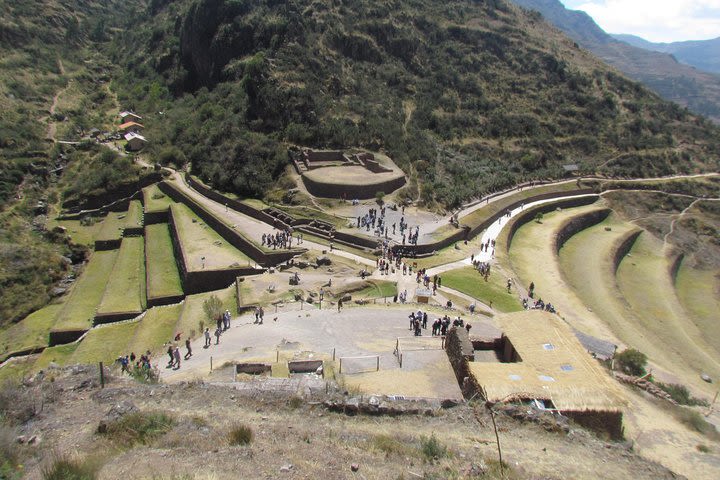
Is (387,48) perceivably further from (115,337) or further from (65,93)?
(115,337)

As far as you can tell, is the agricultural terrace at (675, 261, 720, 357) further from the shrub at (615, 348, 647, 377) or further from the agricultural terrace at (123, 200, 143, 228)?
the agricultural terrace at (123, 200, 143, 228)

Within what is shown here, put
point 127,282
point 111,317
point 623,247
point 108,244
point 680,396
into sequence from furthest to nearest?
point 623,247, point 108,244, point 127,282, point 111,317, point 680,396

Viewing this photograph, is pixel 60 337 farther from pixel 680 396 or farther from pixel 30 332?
pixel 680 396

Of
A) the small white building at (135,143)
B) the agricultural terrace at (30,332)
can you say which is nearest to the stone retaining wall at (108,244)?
the agricultural terrace at (30,332)

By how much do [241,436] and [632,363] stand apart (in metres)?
15.5

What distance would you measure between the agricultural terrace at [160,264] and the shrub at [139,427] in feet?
53.1

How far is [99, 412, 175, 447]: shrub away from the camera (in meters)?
8.06

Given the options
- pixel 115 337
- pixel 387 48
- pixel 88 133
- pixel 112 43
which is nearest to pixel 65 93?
pixel 88 133

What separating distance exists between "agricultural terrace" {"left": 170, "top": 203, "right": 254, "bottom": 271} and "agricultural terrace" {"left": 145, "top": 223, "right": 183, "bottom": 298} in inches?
47.8

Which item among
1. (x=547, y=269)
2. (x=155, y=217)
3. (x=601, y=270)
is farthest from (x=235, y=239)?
(x=601, y=270)

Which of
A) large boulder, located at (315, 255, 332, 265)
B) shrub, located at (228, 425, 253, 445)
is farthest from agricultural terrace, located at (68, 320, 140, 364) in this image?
shrub, located at (228, 425, 253, 445)

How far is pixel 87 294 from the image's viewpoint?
25672 millimetres

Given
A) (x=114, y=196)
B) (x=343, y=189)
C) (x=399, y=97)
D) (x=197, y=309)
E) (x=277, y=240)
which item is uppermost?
(x=399, y=97)

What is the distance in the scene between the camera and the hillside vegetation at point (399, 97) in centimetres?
4156
